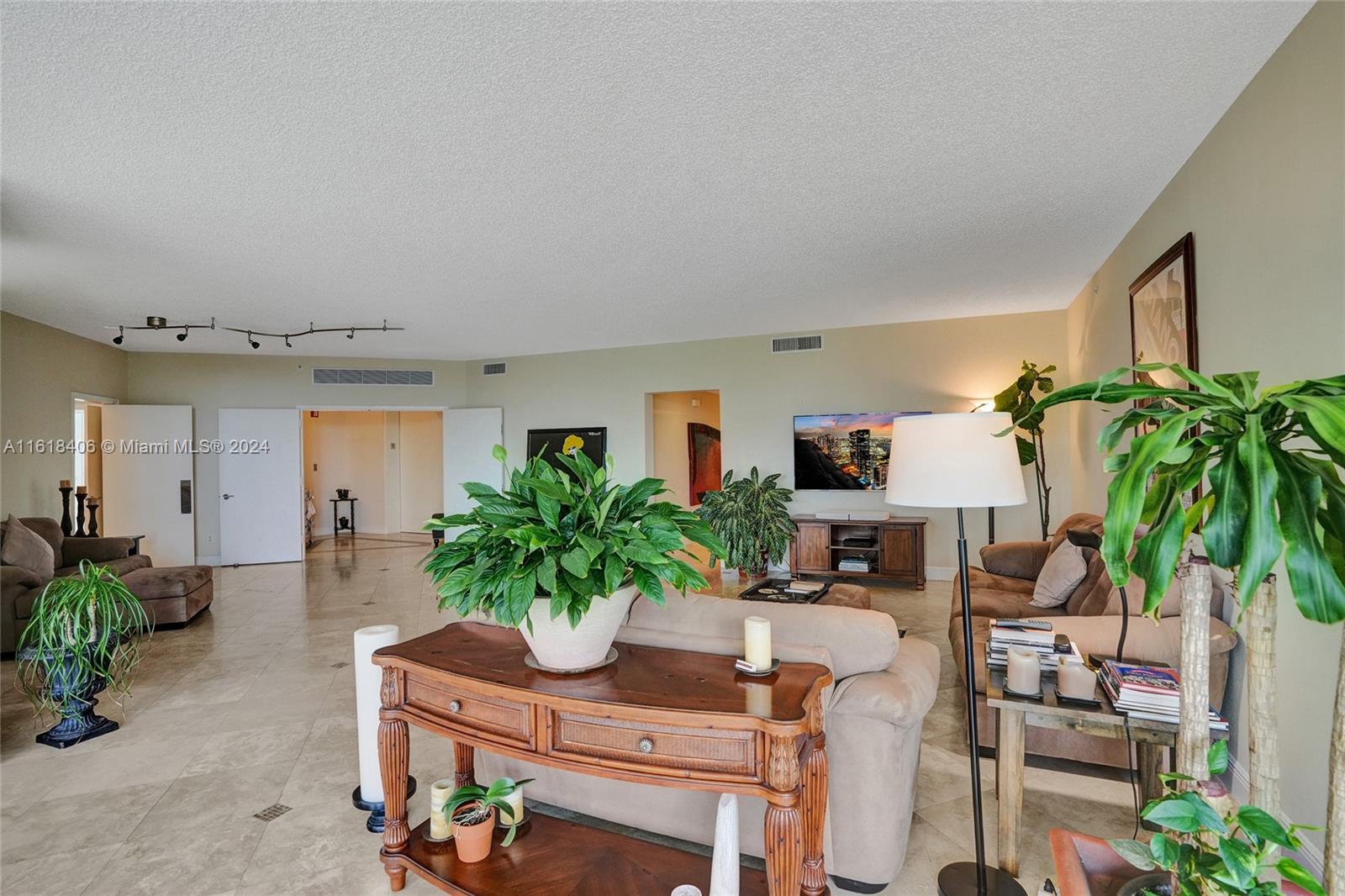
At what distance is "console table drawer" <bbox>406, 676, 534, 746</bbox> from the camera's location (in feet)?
5.39

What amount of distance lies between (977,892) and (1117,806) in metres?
0.96

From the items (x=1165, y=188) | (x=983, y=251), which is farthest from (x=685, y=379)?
(x=1165, y=188)

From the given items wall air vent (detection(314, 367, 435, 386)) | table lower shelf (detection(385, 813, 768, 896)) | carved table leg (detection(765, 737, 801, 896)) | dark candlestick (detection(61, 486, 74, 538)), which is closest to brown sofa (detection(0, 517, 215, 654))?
dark candlestick (detection(61, 486, 74, 538))

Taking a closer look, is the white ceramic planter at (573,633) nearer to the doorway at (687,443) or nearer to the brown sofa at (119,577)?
the brown sofa at (119,577)

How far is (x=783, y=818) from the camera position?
144 cm

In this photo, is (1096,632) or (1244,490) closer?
(1244,490)

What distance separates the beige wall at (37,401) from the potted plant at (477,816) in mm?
6012

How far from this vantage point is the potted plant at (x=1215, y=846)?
0.88 m

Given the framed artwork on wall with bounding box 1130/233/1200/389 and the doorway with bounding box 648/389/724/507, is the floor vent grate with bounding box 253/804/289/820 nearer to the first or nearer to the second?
the framed artwork on wall with bounding box 1130/233/1200/389

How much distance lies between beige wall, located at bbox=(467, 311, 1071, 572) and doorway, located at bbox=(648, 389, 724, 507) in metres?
0.81

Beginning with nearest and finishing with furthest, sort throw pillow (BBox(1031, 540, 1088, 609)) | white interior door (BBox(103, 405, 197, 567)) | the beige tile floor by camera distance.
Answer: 1. the beige tile floor
2. throw pillow (BBox(1031, 540, 1088, 609))
3. white interior door (BBox(103, 405, 197, 567))

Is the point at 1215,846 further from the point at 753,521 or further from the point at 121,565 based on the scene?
the point at 121,565

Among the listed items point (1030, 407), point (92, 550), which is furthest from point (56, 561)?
point (1030, 407)

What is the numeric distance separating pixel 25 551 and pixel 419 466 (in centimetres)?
664
